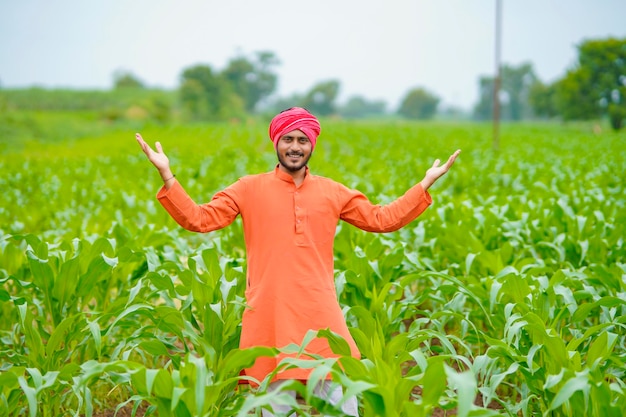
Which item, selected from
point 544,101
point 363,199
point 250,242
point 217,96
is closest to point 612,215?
point 363,199

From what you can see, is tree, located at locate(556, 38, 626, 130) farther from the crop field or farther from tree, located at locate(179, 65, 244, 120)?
the crop field

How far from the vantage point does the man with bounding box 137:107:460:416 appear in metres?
3.01

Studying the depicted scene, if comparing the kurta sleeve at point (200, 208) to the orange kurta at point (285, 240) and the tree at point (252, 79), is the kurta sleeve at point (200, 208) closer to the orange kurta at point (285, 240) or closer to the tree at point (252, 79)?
the orange kurta at point (285, 240)

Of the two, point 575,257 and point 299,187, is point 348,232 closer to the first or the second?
point 575,257

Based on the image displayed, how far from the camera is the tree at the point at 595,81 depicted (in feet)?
182

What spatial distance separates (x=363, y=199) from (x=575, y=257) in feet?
10.2

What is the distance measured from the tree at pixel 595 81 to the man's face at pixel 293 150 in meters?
56.7

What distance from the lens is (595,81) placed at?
5691 cm

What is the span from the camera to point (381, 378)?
8.59 ft

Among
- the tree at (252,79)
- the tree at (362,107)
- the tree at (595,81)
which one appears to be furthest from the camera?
the tree at (362,107)

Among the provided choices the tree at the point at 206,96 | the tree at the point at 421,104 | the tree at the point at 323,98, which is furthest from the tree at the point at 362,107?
A: the tree at the point at 206,96

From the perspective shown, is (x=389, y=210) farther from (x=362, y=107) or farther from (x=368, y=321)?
(x=362, y=107)

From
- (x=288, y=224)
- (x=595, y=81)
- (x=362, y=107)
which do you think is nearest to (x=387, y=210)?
(x=288, y=224)

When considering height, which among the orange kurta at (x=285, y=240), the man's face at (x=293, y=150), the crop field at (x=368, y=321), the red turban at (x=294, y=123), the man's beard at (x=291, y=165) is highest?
the red turban at (x=294, y=123)
